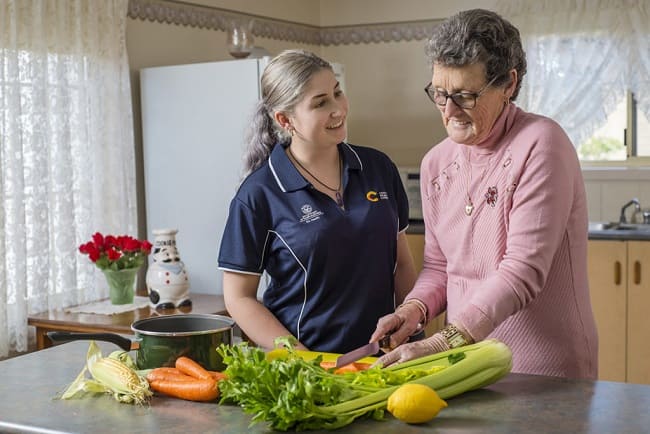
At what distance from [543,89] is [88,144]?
2.70 meters

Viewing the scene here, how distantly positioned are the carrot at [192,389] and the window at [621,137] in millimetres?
4067

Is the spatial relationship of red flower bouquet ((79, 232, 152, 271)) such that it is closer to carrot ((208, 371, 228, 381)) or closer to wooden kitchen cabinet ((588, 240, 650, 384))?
carrot ((208, 371, 228, 381))

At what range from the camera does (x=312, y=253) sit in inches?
86.4

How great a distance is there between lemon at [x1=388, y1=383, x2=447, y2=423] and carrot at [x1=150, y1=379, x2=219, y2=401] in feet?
1.06

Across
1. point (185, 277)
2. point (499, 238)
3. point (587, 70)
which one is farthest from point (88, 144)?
point (587, 70)

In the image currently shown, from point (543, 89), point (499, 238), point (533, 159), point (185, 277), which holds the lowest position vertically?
point (185, 277)

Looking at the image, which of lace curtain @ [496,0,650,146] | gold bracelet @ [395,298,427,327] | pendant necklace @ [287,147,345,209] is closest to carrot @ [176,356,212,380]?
gold bracelet @ [395,298,427,327]

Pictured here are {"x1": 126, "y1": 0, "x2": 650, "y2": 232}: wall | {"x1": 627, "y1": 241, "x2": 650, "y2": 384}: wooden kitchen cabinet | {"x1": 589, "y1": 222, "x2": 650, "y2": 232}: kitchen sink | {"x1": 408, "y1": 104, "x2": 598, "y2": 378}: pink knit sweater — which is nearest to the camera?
{"x1": 408, "y1": 104, "x2": 598, "y2": 378}: pink knit sweater

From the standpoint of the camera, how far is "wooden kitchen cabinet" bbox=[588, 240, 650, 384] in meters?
4.26

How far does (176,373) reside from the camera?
1575mm

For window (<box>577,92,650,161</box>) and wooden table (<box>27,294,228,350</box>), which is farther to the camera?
window (<box>577,92,650,161</box>)

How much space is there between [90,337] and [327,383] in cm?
58

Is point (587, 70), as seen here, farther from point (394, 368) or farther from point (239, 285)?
point (394, 368)

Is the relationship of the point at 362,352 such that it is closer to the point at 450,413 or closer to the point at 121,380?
A: the point at 450,413
